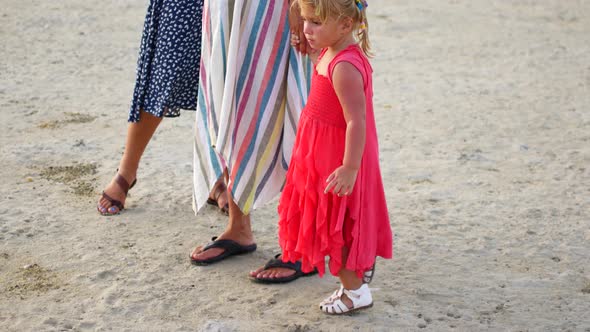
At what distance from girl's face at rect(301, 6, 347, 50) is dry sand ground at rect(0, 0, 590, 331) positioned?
3.36 feet

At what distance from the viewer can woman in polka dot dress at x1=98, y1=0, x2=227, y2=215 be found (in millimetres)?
3611

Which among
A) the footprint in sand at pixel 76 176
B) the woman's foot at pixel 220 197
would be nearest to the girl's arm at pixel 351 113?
the woman's foot at pixel 220 197

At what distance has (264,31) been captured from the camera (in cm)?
321

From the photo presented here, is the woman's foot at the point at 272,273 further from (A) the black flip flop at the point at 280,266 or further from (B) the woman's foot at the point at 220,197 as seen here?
(B) the woman's foot at the point at 220,197

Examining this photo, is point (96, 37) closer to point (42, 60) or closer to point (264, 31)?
point (42, 60)

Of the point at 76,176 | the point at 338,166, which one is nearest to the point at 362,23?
the point at 338,166

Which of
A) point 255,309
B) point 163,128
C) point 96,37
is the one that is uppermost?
point 96,37

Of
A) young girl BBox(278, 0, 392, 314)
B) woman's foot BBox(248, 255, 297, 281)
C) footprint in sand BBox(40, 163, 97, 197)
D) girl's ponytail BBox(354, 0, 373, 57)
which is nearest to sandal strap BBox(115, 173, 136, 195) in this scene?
footprint in sand BBox(40, 163, 97, 197)

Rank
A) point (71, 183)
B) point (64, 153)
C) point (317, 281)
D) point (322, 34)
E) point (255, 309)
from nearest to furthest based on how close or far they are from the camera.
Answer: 1. point (322, 34)
2. point (255, 309)
3. point (317, 281)
4. point (71, 183)
5. point (64, 153)

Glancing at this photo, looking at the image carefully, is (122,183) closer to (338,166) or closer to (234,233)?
(234,233)

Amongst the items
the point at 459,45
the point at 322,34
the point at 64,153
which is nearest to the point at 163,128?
the point at 64,153

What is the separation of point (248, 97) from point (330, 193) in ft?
1.95

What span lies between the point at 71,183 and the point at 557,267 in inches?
96.3

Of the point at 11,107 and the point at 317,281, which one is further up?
the point at 11,107
